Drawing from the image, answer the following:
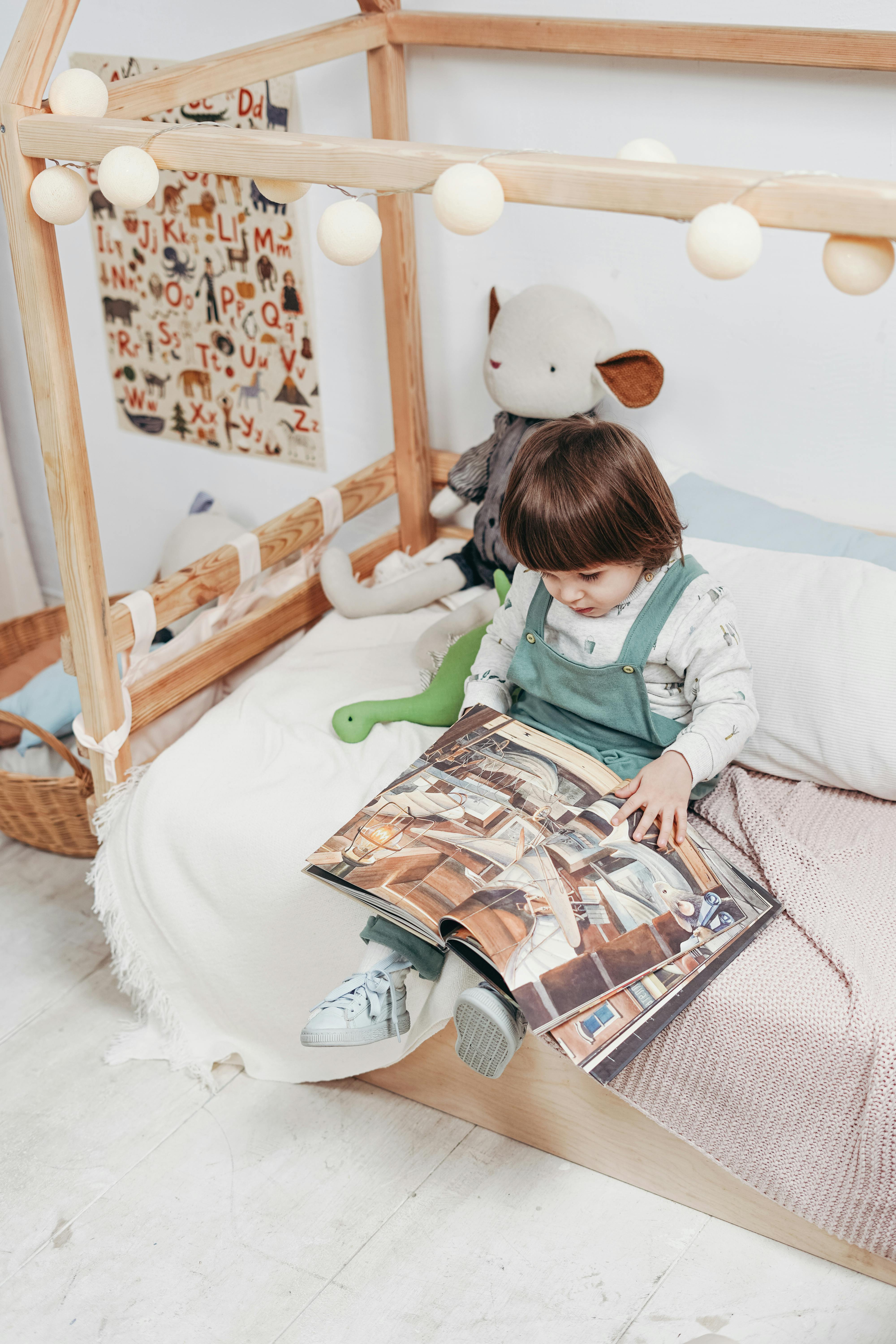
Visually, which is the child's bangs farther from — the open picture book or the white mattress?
the white mattress

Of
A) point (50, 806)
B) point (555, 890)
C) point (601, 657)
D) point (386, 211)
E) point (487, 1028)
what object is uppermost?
point (386, 211)

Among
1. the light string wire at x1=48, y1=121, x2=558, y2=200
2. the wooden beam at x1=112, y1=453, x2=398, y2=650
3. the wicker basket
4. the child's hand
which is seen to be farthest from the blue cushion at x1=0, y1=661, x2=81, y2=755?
the child's hand

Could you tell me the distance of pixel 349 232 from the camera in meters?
0.97

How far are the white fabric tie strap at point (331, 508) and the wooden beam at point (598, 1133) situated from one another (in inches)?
29.8

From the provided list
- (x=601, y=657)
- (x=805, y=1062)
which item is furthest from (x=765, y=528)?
(x=805, y=1062)

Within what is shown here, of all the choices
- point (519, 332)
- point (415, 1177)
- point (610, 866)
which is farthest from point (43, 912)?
point (519, 332)

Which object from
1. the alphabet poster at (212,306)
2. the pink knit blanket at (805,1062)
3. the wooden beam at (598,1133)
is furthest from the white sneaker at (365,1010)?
the alphabet poster at (212,306)

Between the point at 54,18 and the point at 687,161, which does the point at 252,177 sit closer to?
the point at 54,18

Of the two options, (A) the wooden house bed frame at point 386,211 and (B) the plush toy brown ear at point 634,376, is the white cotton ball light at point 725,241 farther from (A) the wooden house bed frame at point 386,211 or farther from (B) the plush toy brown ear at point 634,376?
(B) the plush toy brown ear at point 634,376

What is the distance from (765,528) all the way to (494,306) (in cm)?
51

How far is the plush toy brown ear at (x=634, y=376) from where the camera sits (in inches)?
59.2

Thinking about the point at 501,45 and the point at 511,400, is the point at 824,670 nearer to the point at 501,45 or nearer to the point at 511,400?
the point at 511,400

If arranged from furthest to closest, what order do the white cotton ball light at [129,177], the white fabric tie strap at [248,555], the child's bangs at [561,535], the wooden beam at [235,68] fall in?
the white fabric tie strap at [248,555]
the wooden beam at [235,68]
the child's bangs at [561,535]
the white cotton ball light at [129,177]

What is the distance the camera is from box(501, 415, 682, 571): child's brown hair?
1.15m
